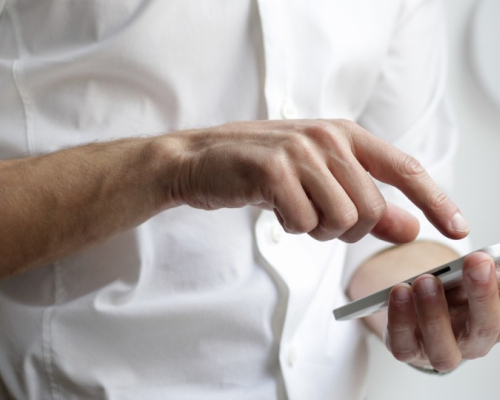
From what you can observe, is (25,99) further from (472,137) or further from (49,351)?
(472,137)

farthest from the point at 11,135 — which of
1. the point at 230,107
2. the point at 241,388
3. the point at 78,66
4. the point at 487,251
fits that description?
the point at 487,251

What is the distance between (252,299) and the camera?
787 mm

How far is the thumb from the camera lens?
0.71 m

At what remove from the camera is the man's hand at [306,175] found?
21.6 inches

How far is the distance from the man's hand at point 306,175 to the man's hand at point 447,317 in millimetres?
45

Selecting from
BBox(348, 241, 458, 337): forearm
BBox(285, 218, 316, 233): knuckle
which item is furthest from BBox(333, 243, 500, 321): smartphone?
BBox(348, 241, 458, 337): forearm

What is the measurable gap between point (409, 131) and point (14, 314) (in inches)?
22.8

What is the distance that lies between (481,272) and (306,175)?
0.55 feet

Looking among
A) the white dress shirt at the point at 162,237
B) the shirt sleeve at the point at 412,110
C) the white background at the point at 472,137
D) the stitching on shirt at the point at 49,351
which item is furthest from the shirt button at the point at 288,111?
the white background at the point at 472,137

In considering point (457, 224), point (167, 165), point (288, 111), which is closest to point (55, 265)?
point (167, 165)

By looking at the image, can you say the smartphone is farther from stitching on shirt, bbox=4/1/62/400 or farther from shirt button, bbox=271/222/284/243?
stitching on shirt, bbox=4/1/62/400

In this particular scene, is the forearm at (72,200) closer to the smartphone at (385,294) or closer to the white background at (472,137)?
the smartphone at (385,294)

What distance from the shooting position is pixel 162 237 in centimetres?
77

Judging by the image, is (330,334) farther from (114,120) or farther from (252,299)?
(114,120)
